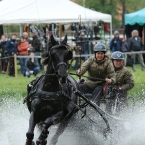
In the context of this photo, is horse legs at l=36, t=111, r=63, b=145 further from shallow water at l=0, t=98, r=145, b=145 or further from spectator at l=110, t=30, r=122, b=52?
spectator at l=110, t=30, r=122, b=52

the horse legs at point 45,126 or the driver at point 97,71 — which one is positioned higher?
the driver at point 97,71

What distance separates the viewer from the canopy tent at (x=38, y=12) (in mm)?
23422

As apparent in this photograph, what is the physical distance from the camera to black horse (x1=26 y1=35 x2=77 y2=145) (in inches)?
345

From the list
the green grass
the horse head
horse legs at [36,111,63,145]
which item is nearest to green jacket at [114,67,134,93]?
horse legs at [36,111,63,145]

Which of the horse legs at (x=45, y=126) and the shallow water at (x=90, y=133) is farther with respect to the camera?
the shallow water at (x=90, y=133)

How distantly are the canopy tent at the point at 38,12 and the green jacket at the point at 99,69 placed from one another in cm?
1177

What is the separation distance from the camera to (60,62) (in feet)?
28.2

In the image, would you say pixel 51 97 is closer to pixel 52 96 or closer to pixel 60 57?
pixel 52 96

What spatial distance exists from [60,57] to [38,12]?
49.4 ft

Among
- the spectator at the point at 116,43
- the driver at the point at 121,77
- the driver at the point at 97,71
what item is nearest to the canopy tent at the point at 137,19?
the spectator at the point at 116,43

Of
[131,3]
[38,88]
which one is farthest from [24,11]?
[131,3]

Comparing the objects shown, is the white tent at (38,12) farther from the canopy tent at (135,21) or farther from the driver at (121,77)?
the driver at (121,77)

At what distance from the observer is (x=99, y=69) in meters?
11.1

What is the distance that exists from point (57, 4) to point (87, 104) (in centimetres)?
1483
